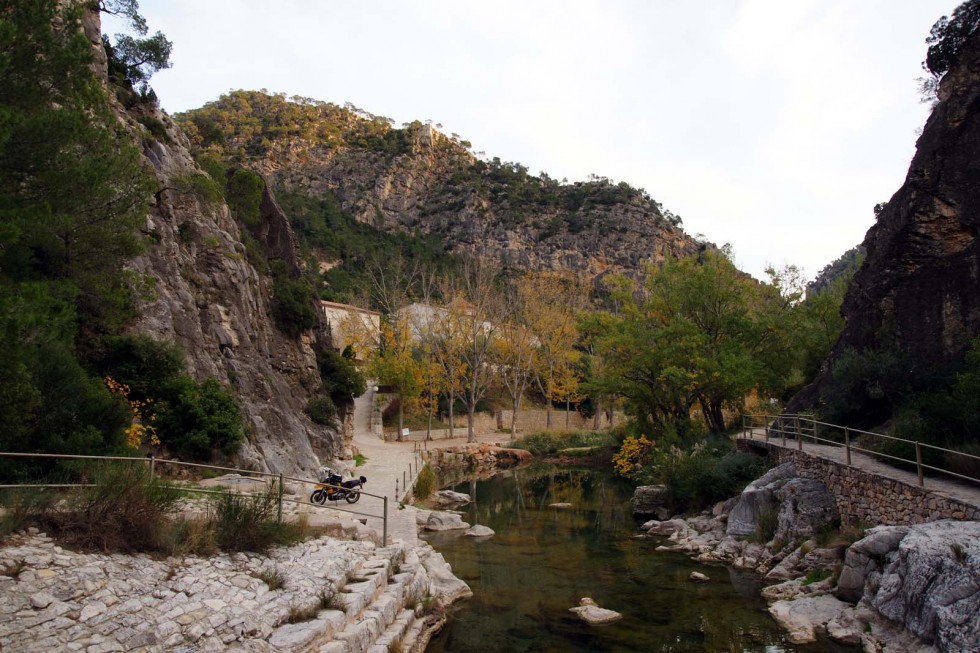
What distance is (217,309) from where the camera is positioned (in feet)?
70.3

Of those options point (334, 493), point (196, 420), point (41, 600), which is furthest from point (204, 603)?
point (334, 493)

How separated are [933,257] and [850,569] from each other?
1152 centimetres

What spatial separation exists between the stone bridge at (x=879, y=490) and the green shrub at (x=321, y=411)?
59.2ft

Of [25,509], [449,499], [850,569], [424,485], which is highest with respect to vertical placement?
[25,509]

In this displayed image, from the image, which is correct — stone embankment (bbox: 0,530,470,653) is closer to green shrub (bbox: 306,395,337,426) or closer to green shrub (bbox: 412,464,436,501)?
green shrub (bbox: 412,464,436,501)

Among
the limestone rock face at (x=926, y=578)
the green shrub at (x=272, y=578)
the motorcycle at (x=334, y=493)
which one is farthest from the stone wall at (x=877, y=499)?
the motorcycle at (x=334, y=493)

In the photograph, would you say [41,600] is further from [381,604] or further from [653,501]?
[653,501]

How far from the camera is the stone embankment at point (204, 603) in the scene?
5848 millimetres

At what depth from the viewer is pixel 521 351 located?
153 feet

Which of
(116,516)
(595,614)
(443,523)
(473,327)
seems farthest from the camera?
(473,327)

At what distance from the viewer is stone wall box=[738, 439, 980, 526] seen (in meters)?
10.4

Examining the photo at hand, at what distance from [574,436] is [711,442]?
19587mm

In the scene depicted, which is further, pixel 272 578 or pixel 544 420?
pixel 544 420

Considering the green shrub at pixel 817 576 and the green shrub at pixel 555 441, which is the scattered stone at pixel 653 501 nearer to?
the green shrub at pixel 817 576
